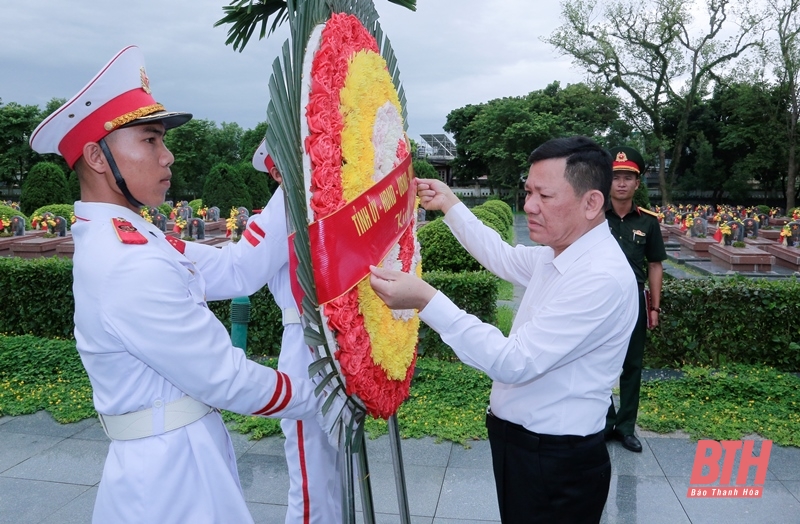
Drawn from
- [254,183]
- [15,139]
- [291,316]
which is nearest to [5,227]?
[254,183]

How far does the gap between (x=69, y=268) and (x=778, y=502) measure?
6.57 metres

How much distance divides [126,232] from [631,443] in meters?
3.62

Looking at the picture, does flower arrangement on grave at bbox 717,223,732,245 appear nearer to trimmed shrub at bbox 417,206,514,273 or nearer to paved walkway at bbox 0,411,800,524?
trimmed shrub at bbox 417,206,514,273

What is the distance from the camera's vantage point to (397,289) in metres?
1.66

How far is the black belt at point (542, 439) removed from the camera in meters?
1.98

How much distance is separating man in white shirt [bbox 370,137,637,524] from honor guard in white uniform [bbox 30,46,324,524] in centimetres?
60

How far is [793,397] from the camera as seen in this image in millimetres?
4855

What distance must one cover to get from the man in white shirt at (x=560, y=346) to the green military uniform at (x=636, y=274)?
2.14 meters

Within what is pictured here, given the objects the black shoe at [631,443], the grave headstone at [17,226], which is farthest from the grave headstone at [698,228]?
the grave headstone at [17,226]

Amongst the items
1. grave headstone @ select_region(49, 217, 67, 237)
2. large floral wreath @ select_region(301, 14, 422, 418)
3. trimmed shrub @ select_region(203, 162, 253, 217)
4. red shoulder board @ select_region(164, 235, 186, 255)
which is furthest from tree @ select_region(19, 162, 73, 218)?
large floral wreath @ select_region(301, 14, 422, 418)

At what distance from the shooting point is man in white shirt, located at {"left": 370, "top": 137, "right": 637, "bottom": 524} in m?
1.81

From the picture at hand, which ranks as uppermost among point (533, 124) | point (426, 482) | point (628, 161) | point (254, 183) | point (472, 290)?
point (533, 124)

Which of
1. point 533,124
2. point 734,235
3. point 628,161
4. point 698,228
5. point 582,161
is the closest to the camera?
point 582,161

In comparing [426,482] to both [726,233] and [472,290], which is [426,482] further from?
[726,233]
